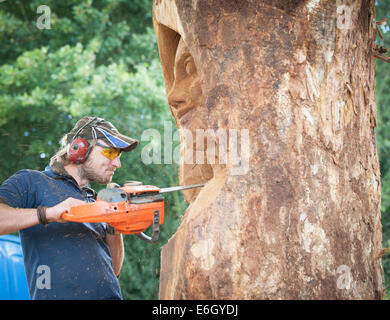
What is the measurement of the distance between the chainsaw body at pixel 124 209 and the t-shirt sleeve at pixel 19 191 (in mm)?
287

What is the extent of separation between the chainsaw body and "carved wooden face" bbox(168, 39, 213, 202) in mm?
462

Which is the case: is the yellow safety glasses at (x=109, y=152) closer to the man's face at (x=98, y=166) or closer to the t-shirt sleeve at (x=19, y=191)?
the man's face at (x=98, y=166)

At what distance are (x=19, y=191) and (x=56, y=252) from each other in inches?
14.5

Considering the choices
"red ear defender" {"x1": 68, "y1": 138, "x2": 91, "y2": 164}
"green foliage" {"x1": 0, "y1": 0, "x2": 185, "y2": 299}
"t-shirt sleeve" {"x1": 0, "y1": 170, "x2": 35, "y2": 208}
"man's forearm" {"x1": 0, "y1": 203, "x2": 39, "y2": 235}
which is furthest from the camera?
"green foliage" {"x1": 0, "y1": 0, "x2": 185, "y2": 299}

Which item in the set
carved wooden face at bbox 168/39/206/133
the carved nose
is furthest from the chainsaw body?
the carved nose

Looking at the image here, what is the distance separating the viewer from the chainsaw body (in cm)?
204

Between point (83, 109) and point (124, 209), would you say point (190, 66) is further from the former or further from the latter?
point (83, 109)

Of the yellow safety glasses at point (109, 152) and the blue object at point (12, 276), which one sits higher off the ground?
the yellow safety glasses at point (109, 152)

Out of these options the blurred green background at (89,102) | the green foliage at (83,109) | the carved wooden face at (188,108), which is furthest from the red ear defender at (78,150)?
the green foliage at (83,109)

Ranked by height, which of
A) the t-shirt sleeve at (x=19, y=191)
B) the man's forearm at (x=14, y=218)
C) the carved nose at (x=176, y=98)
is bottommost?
the man's forearm at (x=14, y=218)

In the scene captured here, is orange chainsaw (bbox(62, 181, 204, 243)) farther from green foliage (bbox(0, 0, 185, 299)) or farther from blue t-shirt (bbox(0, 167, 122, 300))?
green foliage (bbox(0, 0, 185, 299))

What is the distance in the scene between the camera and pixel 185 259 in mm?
1925

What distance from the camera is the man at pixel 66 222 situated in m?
2.06
